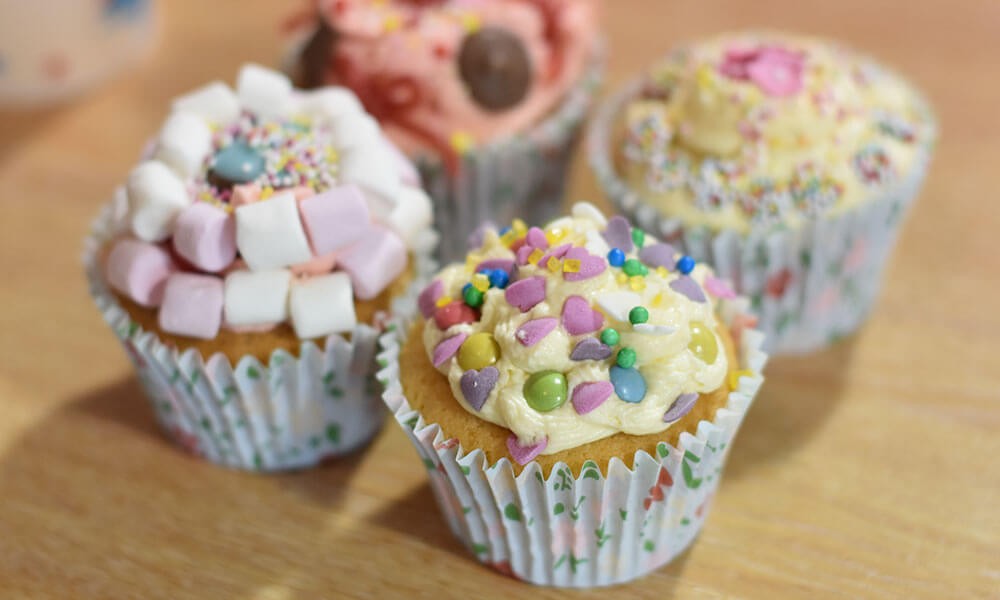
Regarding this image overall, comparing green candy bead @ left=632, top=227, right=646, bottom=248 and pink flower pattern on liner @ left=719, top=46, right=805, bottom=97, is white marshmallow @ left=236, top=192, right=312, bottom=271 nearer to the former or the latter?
green candy bead @ left=632, top=227, right=646, bottom=248

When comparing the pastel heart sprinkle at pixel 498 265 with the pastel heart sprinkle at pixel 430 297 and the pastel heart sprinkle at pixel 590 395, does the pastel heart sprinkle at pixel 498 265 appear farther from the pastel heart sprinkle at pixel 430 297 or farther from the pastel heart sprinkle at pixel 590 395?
the pastel heart sprinkle at pixel 590 395

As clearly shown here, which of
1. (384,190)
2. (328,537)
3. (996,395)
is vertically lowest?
(996,395)

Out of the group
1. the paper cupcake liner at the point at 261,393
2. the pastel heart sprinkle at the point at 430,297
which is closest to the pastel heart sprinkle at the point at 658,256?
the pastel heart sprinkle at the point at 430,297

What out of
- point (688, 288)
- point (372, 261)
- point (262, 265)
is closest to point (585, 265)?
point (688, 288)

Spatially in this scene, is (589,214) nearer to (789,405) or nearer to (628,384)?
(628,384)

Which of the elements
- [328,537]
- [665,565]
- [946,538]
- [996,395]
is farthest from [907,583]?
[328,537]

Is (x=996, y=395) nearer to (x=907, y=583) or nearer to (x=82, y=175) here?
(x=907, y=583)
